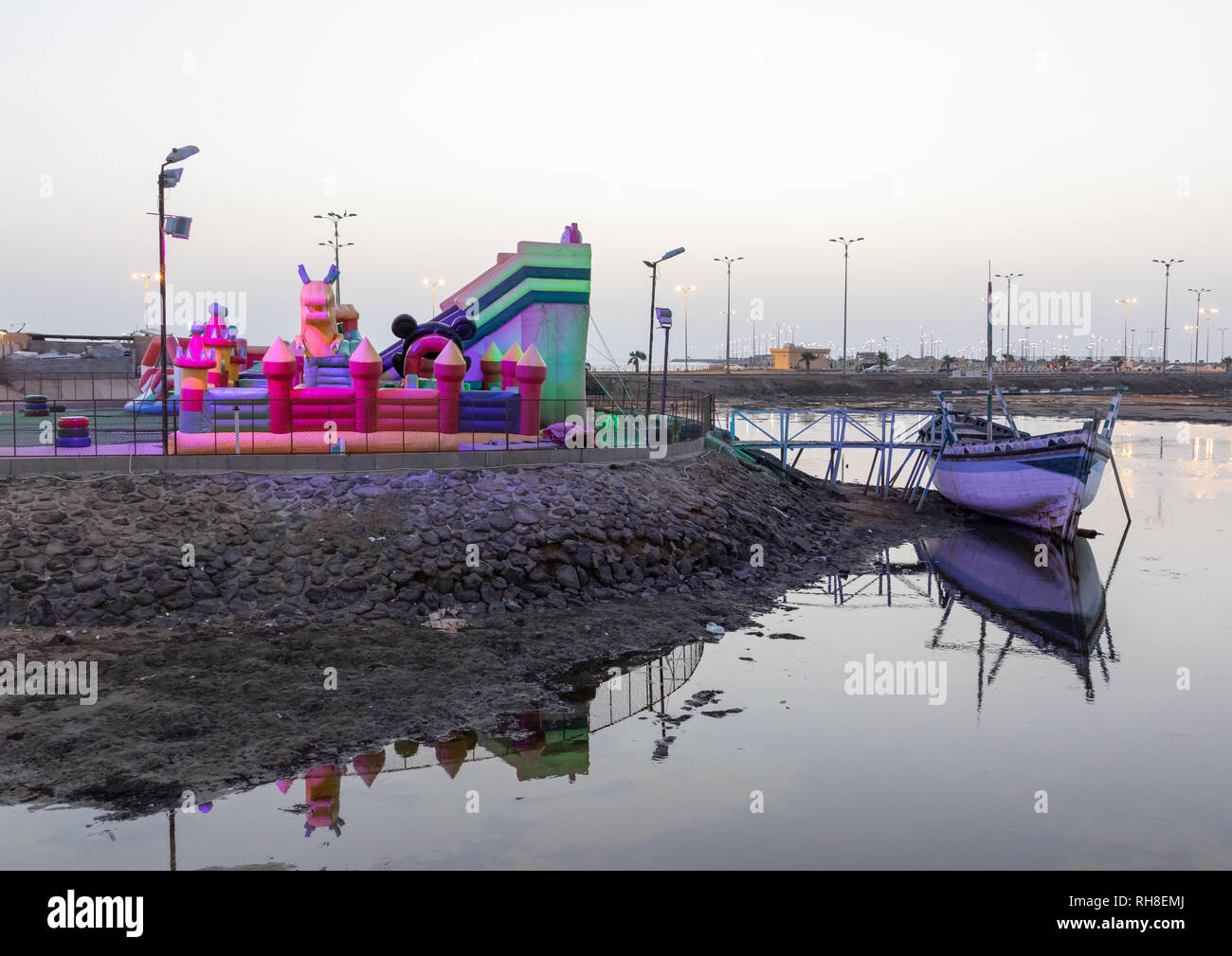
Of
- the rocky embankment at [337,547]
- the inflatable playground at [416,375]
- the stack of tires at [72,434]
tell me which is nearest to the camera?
the rocky embankment at [337,547]

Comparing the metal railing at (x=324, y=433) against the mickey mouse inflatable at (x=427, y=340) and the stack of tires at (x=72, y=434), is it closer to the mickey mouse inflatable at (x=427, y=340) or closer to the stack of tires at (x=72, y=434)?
the stack of tires at (x=72, y=434)

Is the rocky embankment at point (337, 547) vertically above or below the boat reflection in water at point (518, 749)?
above

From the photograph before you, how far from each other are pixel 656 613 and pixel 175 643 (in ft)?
26.5

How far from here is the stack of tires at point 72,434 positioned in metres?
21.3

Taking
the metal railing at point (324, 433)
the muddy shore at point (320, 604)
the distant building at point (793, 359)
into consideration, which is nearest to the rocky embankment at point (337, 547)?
the muddy shore at point (320, 604)

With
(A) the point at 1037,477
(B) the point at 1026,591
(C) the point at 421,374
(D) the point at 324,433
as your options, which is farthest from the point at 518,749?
(A) the point at 1037,477

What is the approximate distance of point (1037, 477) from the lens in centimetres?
2977

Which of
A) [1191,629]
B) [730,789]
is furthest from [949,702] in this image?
[1191,629]

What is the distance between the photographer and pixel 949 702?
49.4ft

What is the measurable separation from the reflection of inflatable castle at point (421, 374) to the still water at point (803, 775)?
8733 millimetres

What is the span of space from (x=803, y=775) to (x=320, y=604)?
9.08 meters

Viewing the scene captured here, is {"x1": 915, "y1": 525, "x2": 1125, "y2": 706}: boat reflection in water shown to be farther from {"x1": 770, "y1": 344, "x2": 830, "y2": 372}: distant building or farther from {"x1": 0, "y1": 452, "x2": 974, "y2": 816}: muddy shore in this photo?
{"x1": 770, "y1": 344, "x2": 830, "y2": 372}: distant building

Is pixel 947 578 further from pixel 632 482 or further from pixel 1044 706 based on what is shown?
pixel 1044 706

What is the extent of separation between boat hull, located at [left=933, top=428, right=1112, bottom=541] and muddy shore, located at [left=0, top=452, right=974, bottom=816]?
9.42 meters
